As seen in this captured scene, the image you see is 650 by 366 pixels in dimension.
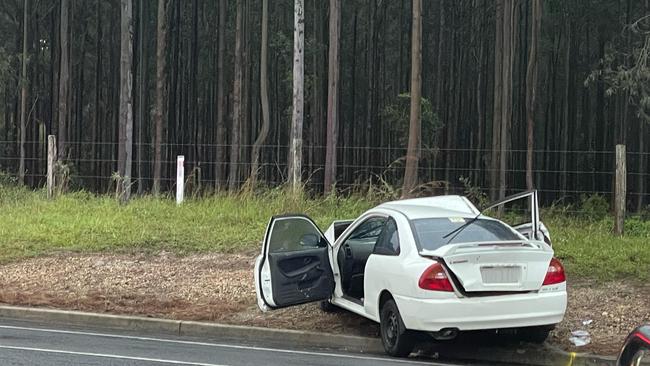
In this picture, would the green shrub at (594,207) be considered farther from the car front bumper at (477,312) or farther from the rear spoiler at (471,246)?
the car front bumper at (477,312)

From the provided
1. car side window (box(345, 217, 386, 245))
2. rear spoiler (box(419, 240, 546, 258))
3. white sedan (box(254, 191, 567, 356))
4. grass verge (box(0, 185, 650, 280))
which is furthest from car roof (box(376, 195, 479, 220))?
grass verge (box(0, 185, 650, 280))

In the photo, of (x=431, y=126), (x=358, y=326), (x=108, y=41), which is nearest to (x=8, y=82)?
(x=108, y=41)

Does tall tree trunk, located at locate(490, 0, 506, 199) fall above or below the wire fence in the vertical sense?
above

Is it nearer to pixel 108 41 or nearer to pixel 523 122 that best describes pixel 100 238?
pixel 523 122

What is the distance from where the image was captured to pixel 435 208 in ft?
30.3

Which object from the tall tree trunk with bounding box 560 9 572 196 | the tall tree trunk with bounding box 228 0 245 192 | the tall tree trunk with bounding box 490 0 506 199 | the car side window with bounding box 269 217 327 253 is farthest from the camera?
the tall tree trunk with bounding box 560 9 572 196

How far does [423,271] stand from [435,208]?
5.30 feet

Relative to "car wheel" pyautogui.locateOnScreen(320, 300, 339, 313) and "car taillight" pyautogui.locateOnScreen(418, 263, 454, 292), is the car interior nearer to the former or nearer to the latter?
"car wheel" pyautogui.locateOnScreen(320, 300, 339, 313)

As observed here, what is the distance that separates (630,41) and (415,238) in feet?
86.2

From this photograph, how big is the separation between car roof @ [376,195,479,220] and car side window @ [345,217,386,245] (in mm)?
261

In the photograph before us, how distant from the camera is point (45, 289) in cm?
1182

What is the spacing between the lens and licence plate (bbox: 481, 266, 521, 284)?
7711 millimetres

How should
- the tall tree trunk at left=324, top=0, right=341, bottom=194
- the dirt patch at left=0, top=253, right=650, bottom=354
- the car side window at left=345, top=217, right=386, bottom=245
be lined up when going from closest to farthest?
the dirt patch at left=0, top=253, right=650, bottom=354, the car side window at left=345, top=217, right=386, bottom=245, the tall tree trunk at left=324, top=0, right=341, bottom=194

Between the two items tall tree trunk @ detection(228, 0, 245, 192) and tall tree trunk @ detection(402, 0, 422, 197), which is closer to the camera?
tall tree trunk @ detection(402, 0, 422, 197)
